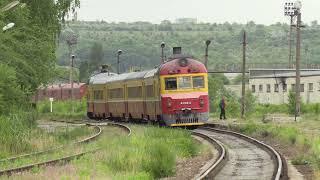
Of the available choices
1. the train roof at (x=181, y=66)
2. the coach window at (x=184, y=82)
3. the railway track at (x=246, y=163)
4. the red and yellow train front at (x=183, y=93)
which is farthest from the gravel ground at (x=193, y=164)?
the train roof at (x=181, y=66)

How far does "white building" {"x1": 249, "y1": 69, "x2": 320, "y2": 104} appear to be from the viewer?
279 feet

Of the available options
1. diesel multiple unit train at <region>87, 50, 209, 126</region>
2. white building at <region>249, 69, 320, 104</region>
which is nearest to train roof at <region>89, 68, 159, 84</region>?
diesel multiple unit train at <region>87, 50, 209, 126</region>

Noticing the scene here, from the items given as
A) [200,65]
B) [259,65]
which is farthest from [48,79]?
[259,65]

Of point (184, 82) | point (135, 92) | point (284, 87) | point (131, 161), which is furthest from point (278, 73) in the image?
point (131, 161)

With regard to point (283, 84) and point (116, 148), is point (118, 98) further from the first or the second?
point (283, 84)

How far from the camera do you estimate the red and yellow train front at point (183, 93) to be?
31.9 m

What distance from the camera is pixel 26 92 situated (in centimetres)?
2917

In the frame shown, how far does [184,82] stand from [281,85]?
6137 centimetres

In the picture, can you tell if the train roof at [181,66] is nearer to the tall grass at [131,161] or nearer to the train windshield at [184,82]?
the train windshield at [184,82]

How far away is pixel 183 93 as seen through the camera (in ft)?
105

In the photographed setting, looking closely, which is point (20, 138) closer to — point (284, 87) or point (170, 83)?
point (170, 83)

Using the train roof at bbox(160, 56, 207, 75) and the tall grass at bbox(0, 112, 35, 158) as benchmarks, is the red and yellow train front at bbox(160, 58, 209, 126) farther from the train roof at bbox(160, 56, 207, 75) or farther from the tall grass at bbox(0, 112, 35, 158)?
the tall grass at bbox(0, 112, 35, 158)

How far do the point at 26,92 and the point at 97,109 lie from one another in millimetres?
22921

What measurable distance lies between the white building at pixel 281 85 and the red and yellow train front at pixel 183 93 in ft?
171
